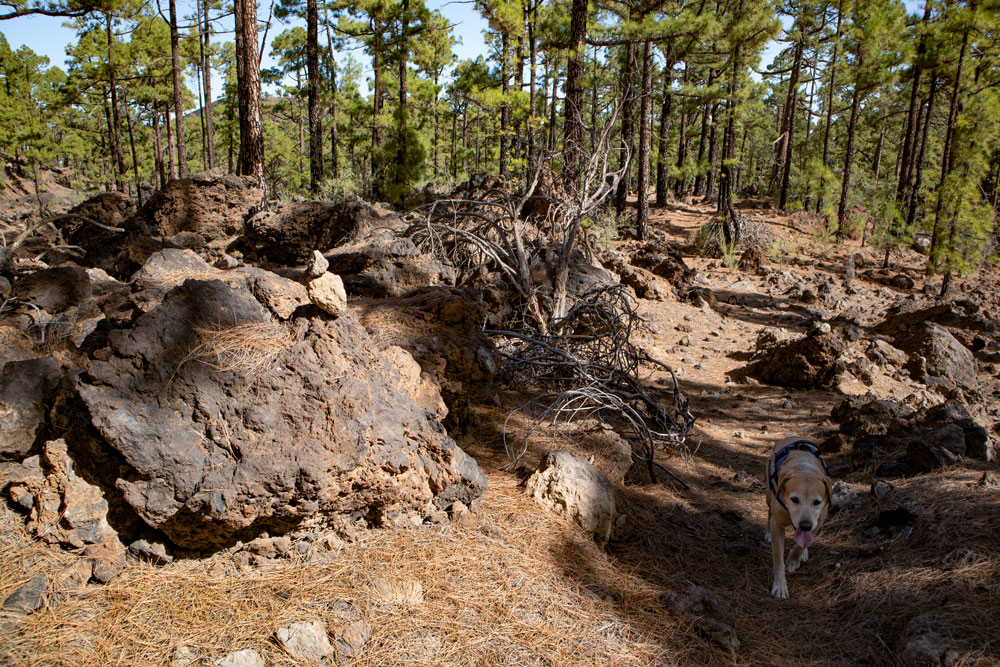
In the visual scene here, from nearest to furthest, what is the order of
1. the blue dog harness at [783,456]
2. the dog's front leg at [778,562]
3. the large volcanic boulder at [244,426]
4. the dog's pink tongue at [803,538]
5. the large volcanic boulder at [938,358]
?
the large volcanic boulder at [244,426] < the dog's pink tongue at [803,538] < the dog's front leg at [778,562] < the blue dog harness at [783,456] < the large volcanic boulder at [938,358]

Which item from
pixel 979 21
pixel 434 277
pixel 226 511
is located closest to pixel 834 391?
pixel 434 277

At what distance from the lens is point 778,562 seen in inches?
139

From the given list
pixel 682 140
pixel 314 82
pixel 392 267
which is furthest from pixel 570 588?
pixel 682 140

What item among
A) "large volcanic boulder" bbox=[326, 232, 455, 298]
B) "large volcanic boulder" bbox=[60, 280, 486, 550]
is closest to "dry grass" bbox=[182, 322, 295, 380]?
"large volcanic boulder" bbox=[60, 280, 486, 550]

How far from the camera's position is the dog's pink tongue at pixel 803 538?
3328mm

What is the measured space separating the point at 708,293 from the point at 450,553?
10439 millimetres

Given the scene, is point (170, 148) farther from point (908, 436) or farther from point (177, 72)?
point (908, 436)

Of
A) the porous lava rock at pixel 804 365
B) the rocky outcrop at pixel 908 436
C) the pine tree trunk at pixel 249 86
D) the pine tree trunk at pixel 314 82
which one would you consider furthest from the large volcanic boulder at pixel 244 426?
the pine tree trunk at pixel 314 82

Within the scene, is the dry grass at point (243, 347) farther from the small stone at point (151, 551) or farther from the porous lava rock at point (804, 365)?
the porous lava rock at point (804, 365)

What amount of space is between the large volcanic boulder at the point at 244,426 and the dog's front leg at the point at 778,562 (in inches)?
81.2

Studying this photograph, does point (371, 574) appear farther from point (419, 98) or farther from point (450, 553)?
point (419, 98)

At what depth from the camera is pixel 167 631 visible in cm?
232

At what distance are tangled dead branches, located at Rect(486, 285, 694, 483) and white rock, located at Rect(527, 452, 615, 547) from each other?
0.60 m

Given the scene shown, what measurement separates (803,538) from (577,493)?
1340 mm
